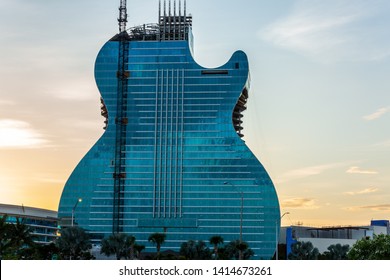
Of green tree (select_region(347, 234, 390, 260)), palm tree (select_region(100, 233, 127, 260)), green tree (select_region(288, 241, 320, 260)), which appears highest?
green tree (select_region(347, 234, 390, 260))

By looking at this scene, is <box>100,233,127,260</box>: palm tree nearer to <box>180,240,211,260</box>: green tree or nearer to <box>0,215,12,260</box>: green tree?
<box>180,240,211,260</box>: green tree

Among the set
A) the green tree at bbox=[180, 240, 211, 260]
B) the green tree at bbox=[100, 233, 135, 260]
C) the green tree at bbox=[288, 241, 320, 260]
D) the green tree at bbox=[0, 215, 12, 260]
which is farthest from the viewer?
the green tree at bbox=[288, 241, 320, 260]

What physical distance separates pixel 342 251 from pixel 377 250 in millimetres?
99094

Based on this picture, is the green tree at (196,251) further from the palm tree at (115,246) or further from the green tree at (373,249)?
the green tree at (373,249)

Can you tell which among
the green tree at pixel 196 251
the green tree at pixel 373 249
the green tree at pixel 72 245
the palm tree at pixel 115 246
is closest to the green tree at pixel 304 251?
the green tree at pixel 196 251

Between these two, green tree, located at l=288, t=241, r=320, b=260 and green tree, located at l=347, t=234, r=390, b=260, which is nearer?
green tree, located at l=347, t=234, r=390, b=260

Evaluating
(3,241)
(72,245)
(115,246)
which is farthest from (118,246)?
(3,241)

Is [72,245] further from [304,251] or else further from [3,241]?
[304,251]

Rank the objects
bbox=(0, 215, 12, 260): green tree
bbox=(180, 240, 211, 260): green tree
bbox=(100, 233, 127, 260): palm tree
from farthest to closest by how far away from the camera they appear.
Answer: bbox=(180, 240, 211, 260): green tree, bbox=(100, 233, 127, 260): palm tree, bbox=(0, 215, 12, 260): green tree

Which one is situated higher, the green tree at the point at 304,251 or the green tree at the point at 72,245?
the green tree at the point at 72,245

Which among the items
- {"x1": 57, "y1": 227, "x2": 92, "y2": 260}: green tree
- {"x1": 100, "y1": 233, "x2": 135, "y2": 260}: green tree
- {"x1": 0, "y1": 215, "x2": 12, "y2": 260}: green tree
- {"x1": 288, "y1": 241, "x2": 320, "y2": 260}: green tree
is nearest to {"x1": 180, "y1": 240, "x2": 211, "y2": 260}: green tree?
{"x1": 100, "y1": 233, "x2": 135, "y2": 260}: green tree
